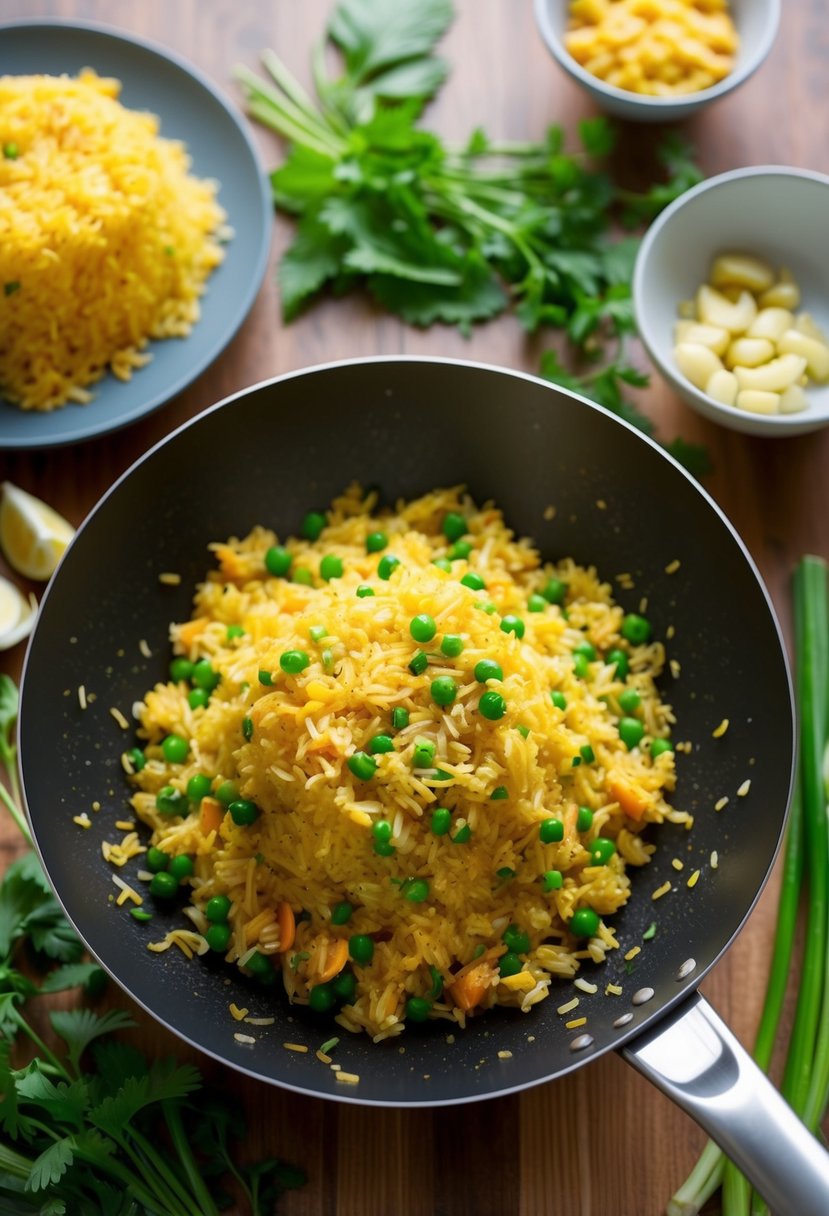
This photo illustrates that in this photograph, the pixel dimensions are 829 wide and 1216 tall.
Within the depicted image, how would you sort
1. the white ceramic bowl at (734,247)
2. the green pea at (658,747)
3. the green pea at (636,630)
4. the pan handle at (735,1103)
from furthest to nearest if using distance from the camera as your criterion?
the white ceramic bowl at (734,247)
the green pea at (636,630)
the green pea at (658,747)
the pan handle at (735,1103)

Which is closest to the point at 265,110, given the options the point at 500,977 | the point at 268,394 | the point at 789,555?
the point at 268,394

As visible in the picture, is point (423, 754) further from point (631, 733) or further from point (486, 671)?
point (631, 733)

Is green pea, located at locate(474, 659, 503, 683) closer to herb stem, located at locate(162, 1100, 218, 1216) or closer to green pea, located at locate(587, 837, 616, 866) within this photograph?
green pea, located at locate(587, 837, 616, 866)

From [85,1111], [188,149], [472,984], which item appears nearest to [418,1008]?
[472,984]

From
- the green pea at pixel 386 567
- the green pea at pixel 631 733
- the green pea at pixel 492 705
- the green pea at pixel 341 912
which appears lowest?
the green pea at pixel 341 912

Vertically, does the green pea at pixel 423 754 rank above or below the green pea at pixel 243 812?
above

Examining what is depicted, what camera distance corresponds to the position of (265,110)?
3715mm

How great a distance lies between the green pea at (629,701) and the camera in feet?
9.34

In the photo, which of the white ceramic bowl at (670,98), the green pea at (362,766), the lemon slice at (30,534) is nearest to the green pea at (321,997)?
the green pea at (362,766)

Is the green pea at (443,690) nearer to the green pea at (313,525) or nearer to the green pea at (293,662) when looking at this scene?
the green pea at (293,662)

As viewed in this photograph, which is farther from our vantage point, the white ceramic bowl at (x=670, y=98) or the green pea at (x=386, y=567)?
the white ceramic bowl at (x=670, y=98)

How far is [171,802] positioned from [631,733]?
3.65 feet

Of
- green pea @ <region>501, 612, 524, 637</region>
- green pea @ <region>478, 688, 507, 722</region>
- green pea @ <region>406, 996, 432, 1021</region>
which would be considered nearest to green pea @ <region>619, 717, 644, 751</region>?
green pea @ <region>501, 612, 524, 637</region>

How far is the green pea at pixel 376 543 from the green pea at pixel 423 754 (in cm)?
72
